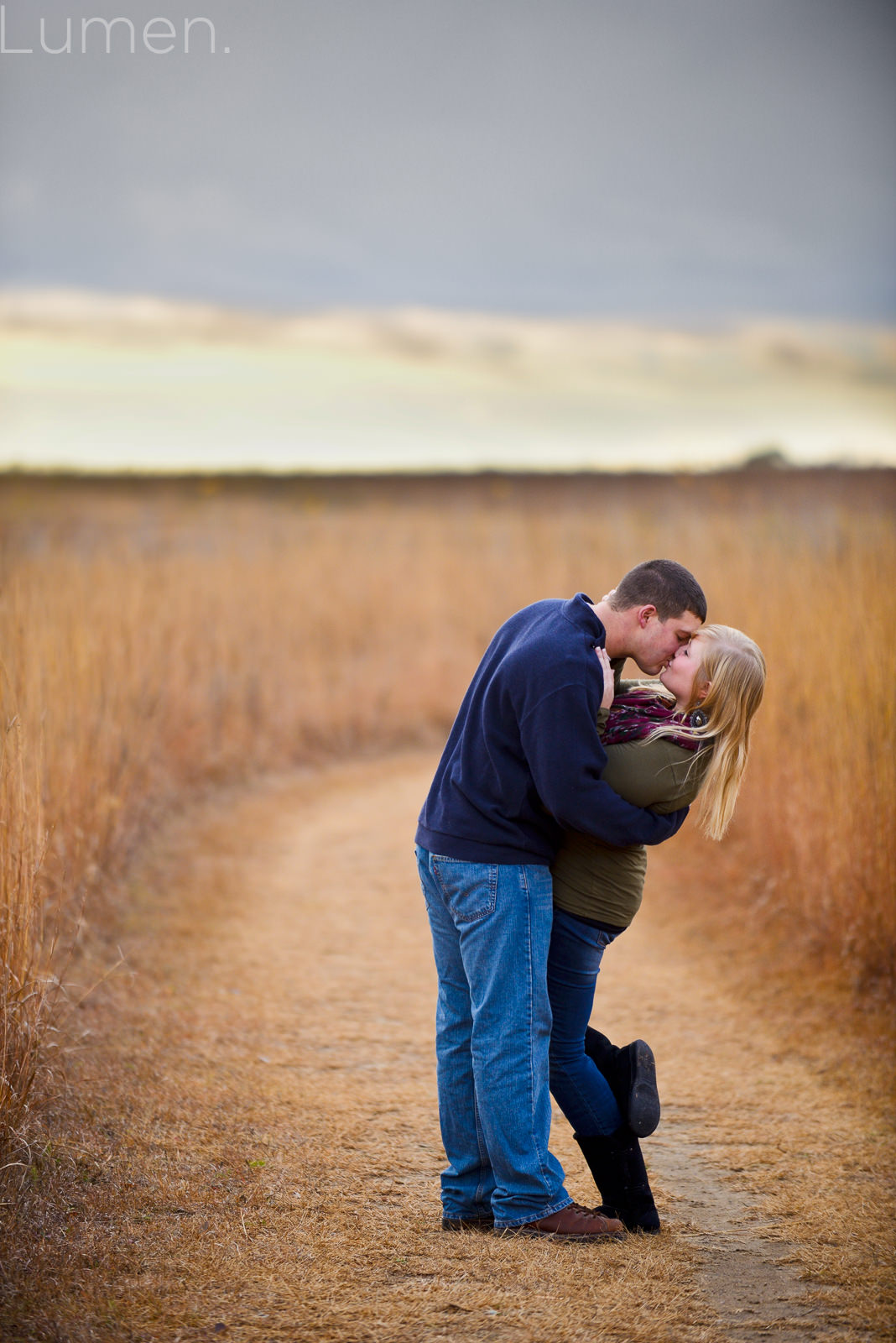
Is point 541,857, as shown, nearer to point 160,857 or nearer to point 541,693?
point 541,693

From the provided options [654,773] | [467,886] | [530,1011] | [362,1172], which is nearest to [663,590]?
[654,773]

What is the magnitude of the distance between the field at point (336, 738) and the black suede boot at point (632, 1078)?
32 centimetres

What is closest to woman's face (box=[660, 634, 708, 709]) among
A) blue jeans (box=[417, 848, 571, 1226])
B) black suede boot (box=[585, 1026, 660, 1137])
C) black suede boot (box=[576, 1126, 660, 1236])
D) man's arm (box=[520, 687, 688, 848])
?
man's arm (box=[520, 687, 688, 848])

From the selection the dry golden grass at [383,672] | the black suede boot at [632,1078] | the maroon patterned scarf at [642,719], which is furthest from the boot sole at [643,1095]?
the dry golden grass at [383,672]

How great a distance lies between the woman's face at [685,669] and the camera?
8.37ft

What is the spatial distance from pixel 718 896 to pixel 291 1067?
8.69ft

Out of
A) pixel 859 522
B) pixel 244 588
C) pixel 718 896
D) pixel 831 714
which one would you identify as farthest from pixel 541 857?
pixel 244 588

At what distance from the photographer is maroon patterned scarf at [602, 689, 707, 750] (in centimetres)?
257

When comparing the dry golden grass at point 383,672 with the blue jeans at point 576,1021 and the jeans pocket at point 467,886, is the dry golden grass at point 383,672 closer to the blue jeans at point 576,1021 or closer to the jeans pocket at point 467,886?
the jeans pocket at point 467,886

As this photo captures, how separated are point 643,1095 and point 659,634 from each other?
1.09 m

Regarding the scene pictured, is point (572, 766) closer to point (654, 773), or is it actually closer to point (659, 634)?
point (654, 773)

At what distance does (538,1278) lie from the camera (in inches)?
96.3

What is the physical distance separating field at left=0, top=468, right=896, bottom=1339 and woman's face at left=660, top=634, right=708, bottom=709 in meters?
1.33

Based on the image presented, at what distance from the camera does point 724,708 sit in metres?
2.54
